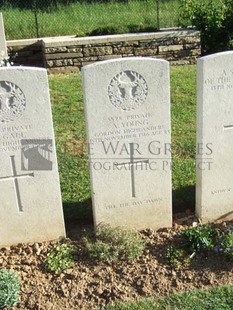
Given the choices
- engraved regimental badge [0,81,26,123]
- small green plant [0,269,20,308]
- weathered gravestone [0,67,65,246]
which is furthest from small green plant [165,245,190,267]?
engraved regimental badge [0,81,26,123]

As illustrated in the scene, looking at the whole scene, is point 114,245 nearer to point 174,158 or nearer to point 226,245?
point 226,245

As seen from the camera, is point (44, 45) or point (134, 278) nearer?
point (134, 278)

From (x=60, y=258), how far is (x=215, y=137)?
1.70m

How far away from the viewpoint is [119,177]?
411 cm

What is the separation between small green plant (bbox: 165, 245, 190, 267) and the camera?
3.85 metres

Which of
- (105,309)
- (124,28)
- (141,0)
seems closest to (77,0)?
(141,0)

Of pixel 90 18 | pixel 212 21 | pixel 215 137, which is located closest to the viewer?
pixel 215 137

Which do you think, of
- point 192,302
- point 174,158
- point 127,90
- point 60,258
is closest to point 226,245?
point 192,302

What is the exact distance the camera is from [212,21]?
9648 mm

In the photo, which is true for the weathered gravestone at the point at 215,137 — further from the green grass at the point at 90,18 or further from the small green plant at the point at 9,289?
the green grass at the point at 90,18

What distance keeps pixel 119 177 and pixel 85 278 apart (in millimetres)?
909

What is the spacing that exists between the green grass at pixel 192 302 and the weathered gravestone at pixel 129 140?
35.0 inches

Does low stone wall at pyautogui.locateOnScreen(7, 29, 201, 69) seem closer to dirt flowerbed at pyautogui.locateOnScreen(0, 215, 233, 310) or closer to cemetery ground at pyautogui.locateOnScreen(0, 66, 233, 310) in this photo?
cemetery ground at pyautogui.locateOnScreen(0, 66, 233, 310)

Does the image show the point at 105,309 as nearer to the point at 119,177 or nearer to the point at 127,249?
the point at 127,249
